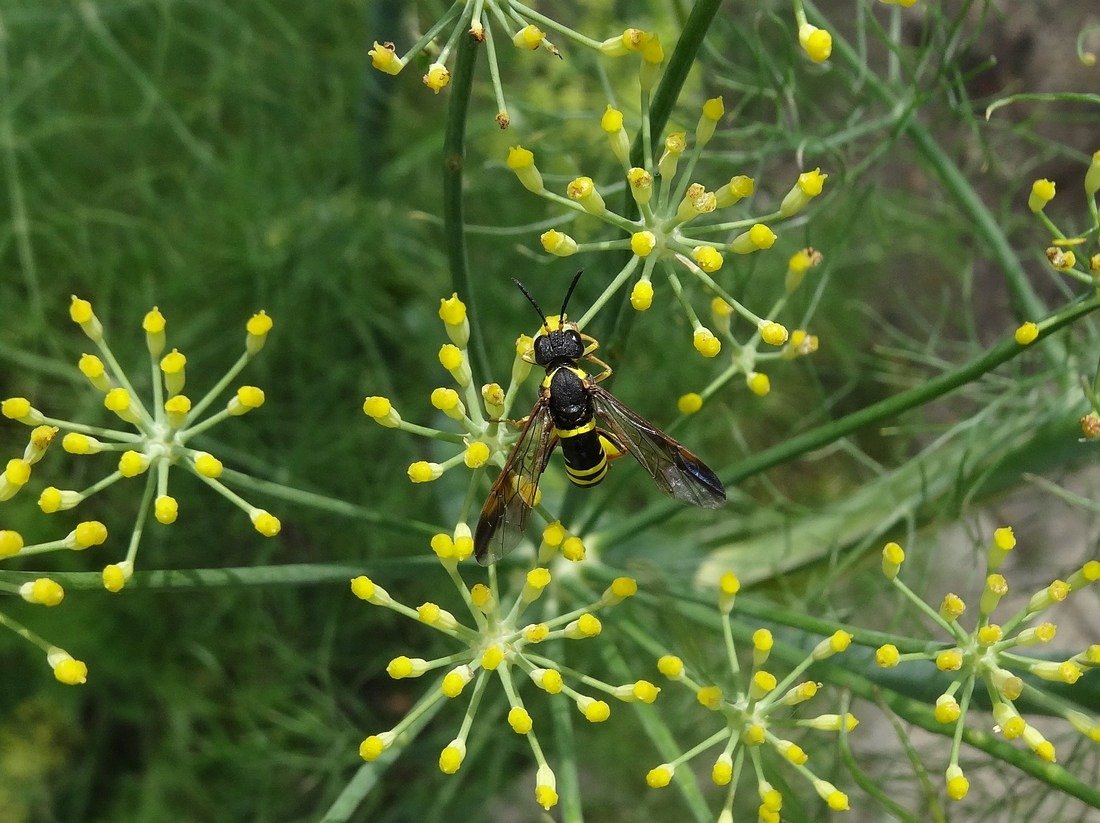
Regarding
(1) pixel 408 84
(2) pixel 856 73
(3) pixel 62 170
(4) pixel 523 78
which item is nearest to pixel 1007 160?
(2) pixel 856 73

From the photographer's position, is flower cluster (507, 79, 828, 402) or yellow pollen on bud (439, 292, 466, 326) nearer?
flower cluster (507, 79, 828, 402)

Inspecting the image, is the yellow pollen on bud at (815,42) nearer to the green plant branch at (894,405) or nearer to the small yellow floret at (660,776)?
the green plant branch at (894,405)

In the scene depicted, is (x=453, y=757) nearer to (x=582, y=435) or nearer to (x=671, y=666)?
(x=671, y=666)

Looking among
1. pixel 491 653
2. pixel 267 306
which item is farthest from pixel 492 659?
pixel 267 306

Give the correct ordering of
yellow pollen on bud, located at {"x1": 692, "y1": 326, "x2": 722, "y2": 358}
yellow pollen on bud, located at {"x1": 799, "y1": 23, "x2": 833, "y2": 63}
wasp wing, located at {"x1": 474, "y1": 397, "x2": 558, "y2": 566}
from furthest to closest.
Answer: wasp wing, located at {"x1": 474, "y1": 397, "x2": 558, "y2": 566}, yellow pollen on bud, located at {"x1": 692, "y1": 326, "x2": 722, "y2": 358}, yellow pollen on bud, located at {"x1": 799, "y1": 23, "x2": 833, "y2": 63}

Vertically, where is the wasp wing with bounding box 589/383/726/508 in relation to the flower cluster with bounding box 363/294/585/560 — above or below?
above

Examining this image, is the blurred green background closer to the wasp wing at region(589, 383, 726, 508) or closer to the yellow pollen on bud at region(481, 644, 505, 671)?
the wasp wing at region(589, 383, 726, 508)

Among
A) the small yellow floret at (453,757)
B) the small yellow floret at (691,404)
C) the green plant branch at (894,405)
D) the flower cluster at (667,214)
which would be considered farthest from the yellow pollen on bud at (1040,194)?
the small yellow floret at (453,757)

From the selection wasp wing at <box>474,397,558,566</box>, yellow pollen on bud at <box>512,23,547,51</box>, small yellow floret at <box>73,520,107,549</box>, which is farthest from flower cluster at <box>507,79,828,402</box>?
small yellow floret at <box>73,520,107,549</box>
